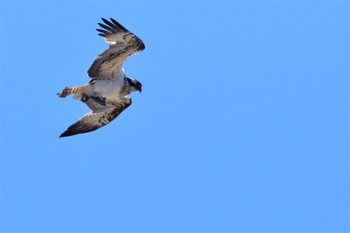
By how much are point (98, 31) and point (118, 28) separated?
1.65 feet

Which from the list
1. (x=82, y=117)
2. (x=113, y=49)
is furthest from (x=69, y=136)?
(x=113, y=49)

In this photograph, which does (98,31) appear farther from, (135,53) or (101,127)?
(101,127)

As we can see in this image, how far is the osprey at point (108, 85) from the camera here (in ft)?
73.6

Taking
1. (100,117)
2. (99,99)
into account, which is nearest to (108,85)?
(99,99)

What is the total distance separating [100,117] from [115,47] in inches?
99.1

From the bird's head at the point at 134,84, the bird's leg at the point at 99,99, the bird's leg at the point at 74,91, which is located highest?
the bird's head at the point at 134,84

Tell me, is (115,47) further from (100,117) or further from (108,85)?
(100,117)

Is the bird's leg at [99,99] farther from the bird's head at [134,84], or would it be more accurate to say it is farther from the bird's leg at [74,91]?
the bird's head at [134,84]

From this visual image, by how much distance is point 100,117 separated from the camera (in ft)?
80.0

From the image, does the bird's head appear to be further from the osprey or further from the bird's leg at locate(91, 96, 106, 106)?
the bird's leg at locate(91, 96, 106, 106)

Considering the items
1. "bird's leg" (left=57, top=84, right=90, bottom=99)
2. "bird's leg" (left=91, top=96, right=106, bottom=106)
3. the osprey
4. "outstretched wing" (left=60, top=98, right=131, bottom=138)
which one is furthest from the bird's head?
"bird's leg" (left=57, top=84, right=90, bottom=99)

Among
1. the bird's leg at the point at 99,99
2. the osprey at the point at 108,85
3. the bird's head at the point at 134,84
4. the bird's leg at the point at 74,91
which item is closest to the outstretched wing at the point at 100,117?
the osprey at the point at 108,85

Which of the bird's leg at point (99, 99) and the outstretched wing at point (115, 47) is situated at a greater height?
the outstretched wing at point (115, 47)

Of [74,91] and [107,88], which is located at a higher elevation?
[107,88]
